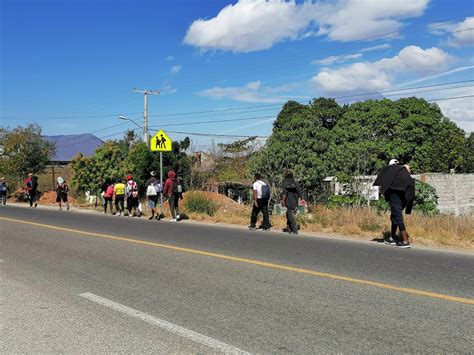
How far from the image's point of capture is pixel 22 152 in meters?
35.1

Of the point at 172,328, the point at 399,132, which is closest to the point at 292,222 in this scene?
the point at 172,328

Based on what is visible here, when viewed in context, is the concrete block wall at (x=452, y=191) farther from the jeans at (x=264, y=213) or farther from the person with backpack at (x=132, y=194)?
the person with backpack at (x=132, y=194)

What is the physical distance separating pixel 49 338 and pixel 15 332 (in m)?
0.47

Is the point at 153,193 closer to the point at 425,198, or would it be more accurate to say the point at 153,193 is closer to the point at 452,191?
the point at 425,198

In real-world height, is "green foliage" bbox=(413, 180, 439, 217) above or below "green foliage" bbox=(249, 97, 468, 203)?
below

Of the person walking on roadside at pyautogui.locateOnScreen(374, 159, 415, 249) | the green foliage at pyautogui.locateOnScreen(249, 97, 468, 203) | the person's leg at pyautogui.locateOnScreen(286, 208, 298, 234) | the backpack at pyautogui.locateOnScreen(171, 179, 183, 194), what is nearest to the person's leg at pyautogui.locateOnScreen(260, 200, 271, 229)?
the person's leg at pyautogui.locateOnScreen(286, 208, 298, 234)

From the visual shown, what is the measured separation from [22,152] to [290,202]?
2888 centimetres

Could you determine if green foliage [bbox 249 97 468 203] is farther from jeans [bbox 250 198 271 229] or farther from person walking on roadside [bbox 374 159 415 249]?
person walking on roadside [bbox 374 159 415 249]

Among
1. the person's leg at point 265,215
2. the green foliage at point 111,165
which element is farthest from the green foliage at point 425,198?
the green foliage at point 111,165

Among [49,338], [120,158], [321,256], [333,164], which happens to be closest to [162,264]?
[321,256]

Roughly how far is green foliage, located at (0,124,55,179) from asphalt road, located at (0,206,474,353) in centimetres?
2767

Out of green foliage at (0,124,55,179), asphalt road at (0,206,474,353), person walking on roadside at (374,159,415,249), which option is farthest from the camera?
green foliage at (0,124,55,179)

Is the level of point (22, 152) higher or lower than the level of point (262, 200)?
higher

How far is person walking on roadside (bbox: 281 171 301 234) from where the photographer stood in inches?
490
